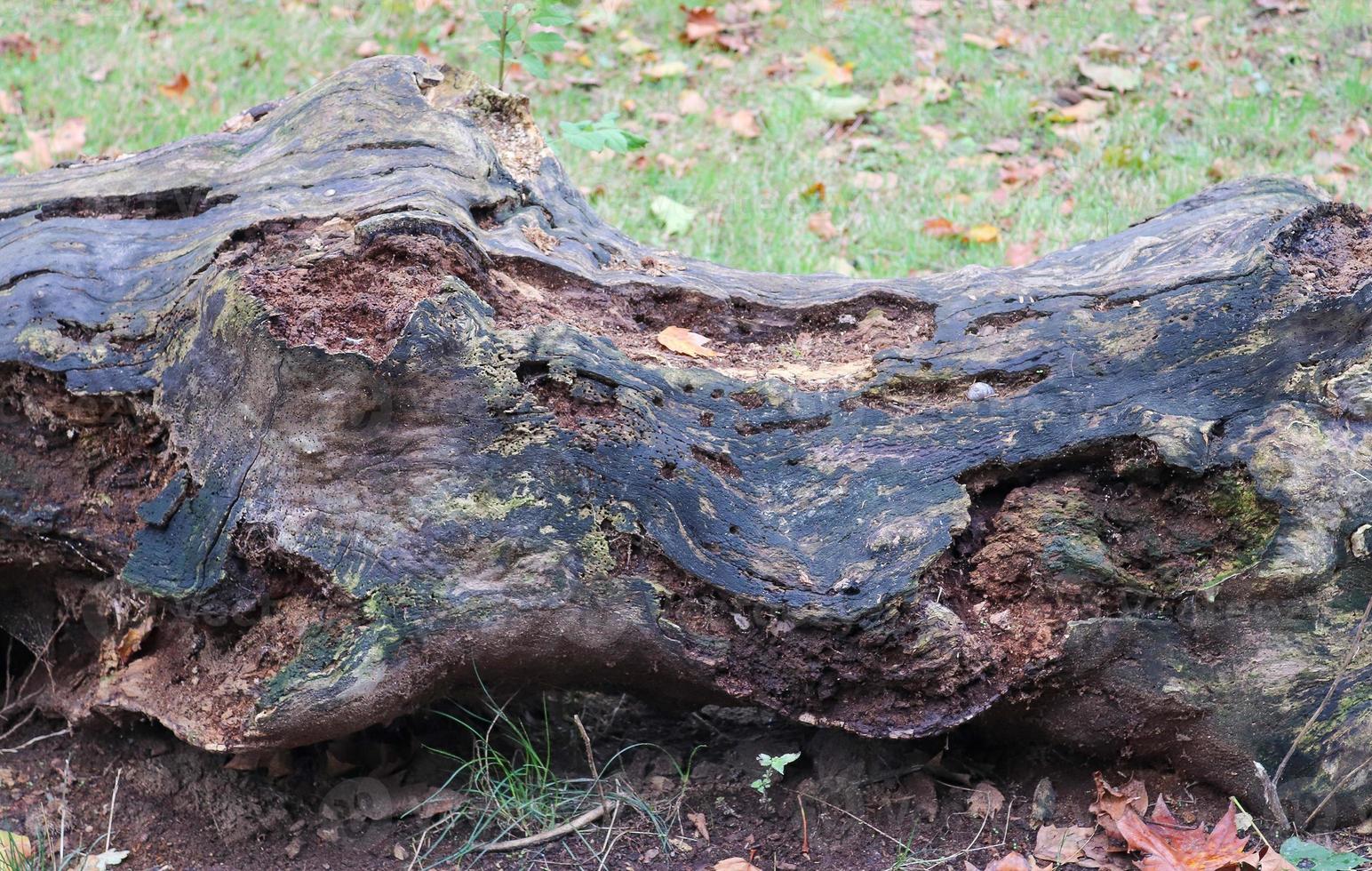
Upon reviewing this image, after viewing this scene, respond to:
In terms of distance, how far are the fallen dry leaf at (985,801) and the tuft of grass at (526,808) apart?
0.61 meters

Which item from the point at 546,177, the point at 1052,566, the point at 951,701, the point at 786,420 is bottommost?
the point at 951,701

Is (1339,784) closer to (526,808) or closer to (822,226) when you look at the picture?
(526,808)

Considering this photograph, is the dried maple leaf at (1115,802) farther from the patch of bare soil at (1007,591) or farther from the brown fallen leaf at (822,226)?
the brown fallen leaf at (822,226)

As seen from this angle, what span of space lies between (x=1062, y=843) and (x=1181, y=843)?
0.72ft

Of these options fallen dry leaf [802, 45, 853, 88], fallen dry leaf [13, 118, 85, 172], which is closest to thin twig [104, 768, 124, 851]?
fallen dry leaf [13, 118, 85, 172]

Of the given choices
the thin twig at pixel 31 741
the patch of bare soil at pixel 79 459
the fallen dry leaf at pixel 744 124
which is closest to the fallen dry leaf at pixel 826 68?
the fallen dry leaf at pixel 744 124

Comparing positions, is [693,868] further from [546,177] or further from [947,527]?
[546,177]

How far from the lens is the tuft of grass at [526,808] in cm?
239

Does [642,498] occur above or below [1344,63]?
below

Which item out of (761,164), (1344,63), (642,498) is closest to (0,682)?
(642,498)

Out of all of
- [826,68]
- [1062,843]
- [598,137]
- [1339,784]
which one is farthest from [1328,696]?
[826,68]

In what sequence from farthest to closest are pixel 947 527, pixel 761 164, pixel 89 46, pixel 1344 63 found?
pixel 89 46
pixel 1344 63
pixel 761 164
pixel 947 527

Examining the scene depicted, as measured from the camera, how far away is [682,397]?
2291 mm

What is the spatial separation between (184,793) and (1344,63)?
5.83 metres
